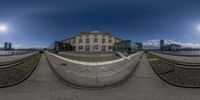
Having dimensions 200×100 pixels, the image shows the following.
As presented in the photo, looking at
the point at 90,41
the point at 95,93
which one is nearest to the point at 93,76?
the point at 95,93

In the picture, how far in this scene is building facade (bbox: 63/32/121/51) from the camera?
37.2ft

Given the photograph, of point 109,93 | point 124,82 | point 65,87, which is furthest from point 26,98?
point 124,82

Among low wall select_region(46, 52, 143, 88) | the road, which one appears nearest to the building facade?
low wall select_region(46, 52, 143, 88)

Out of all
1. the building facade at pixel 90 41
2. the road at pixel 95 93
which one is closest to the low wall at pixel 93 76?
the road at pixel 95 93

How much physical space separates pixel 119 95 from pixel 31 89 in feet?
12.5

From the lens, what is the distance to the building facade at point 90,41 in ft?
37.2

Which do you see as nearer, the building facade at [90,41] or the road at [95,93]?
the road at [95,93]

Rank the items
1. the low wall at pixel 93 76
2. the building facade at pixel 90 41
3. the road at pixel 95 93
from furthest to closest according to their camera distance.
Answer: the building facade at pixel 90 41 → the low wall at pixel 93 76 → the road at pixel 95 93

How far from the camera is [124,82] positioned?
7.02m

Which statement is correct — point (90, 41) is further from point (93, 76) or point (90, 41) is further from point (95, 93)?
point (95, 93)

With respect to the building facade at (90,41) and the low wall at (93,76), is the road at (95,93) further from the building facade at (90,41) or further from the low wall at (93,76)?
the building facade at (90,41)

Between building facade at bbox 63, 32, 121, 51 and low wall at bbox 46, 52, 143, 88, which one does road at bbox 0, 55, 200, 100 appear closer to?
low wall at bbox 46, 52, 143, 88

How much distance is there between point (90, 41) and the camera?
1257cm

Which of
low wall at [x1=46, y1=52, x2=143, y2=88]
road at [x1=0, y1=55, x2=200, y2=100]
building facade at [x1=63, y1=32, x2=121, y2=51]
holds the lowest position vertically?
road at [x1=0, y1=55, x2=200, y2=100]
